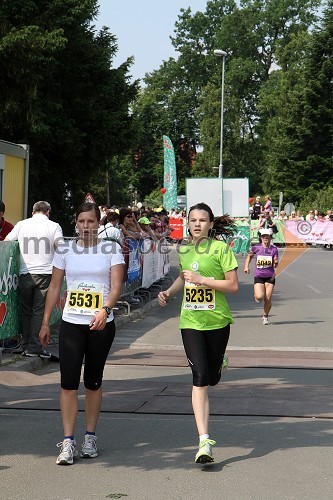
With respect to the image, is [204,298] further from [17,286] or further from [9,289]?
[17,286]

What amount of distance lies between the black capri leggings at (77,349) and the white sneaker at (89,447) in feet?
1.23

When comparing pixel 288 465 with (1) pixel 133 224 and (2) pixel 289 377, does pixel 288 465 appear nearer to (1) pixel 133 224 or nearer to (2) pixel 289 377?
(2) pixel 289 377

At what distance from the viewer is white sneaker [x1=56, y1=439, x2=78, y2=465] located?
21.6ft

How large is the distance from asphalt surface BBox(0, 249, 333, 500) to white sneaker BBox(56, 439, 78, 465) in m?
0.09

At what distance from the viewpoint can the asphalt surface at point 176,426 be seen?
6.07 meters

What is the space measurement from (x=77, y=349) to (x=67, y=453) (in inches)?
27.7

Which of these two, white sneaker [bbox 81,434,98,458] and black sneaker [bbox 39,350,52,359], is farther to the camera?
black sneaker [bbox 39,350,52,359]

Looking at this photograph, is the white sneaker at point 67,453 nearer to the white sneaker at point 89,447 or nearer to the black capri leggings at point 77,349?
the white sneaker at point 89,447

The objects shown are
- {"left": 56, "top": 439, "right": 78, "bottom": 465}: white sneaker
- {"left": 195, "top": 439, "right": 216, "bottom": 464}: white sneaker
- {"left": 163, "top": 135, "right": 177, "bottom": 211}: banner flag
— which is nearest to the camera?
{"left": 195, "top": 439, "right": 216, "bottom": 464}: white sneaker

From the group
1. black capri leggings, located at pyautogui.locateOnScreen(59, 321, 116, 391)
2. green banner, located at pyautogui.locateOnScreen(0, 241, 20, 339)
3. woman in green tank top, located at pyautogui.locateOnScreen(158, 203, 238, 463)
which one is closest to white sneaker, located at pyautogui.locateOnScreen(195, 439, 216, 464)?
woman in green tank top, located at pyautogui.locateOnScreen(158, 203, 238, 463)

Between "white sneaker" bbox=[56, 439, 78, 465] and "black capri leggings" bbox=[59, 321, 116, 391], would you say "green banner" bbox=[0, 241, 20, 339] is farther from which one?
"white sneaker" bbox=[56, 439, 78, 465]

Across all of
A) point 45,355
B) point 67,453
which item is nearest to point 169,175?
point 45,355

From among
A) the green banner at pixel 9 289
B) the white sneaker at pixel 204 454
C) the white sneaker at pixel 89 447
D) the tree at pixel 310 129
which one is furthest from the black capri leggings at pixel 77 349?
the tree at pixel 310 129

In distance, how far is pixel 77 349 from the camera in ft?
22.3
